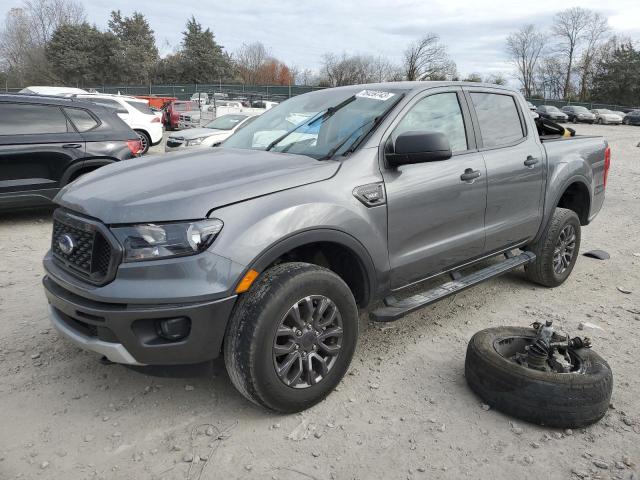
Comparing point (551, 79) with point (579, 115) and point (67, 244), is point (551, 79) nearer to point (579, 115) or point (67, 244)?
point (579, 115)

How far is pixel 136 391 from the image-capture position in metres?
3.02

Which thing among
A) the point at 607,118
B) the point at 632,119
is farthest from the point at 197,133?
the point at 632,119

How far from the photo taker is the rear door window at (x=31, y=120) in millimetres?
6375

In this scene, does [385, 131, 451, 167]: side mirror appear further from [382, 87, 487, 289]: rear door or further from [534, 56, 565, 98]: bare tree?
[534, 56, 565, 98]: bare tree

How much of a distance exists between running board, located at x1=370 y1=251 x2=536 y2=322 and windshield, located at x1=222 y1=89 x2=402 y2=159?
101cm

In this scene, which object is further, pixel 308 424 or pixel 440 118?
pixel 440 118

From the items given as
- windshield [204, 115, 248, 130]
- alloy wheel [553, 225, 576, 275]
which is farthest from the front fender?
windshield [204, 115, 248, 130]

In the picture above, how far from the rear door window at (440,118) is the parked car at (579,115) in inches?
1761

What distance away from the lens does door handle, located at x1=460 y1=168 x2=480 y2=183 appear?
3.51m

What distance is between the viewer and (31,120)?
654cm

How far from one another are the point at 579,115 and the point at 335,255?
46.1 metres

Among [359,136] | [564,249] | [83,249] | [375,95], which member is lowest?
[564,249]

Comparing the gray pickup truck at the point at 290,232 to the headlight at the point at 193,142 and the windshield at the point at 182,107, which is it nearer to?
the headlight at the point at 193,142

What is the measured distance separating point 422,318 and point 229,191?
2.18 metres
